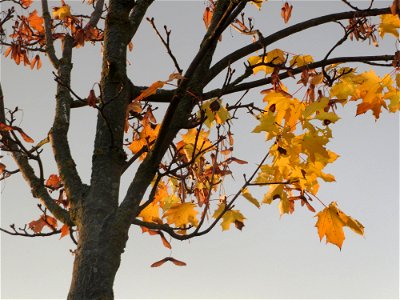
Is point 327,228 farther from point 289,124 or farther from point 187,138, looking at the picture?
point 187,138

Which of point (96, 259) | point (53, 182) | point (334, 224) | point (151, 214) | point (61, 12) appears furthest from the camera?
point (61, 12)

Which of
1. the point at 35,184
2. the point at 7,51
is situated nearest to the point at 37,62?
the point at 7,51

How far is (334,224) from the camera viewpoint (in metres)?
2.76

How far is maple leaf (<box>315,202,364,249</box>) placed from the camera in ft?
8.88

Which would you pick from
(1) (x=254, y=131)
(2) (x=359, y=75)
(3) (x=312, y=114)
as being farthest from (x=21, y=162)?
(2) (x=359, y=75)

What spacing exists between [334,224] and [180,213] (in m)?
0.89

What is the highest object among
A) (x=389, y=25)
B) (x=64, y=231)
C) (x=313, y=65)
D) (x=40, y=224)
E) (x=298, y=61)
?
(x=389, y=25)

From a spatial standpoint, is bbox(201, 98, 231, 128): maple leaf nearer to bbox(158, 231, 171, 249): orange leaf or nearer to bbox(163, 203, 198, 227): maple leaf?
bbox(163, 203, 198, 227): maple leaf

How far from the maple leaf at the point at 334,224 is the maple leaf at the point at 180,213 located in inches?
29.1

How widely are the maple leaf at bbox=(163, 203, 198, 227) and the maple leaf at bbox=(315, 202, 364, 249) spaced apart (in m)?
0.74

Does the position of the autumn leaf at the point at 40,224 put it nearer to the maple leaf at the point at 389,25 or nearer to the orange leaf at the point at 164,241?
the orange leaf at the point at 164,241

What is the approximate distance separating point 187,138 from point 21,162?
114 cm

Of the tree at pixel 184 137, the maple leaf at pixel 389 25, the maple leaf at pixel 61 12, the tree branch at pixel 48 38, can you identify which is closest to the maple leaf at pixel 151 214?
the tree at pixel 184 137

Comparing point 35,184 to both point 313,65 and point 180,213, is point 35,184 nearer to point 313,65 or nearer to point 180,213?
point 180,213
